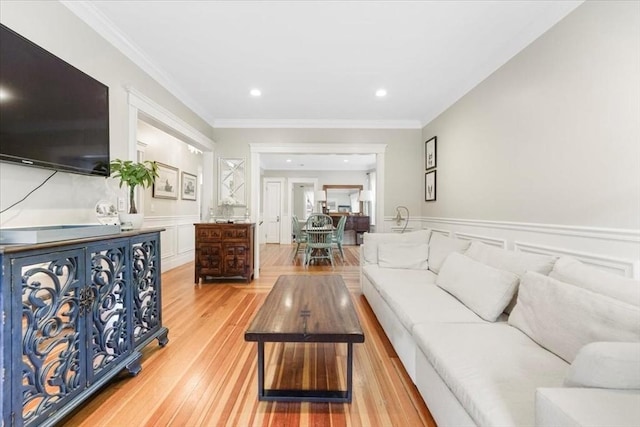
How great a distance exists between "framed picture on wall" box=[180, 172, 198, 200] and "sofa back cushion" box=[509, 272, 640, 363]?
5498mm

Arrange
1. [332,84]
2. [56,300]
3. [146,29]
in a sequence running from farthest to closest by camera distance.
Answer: [332,84]
[146,29]
[56,300]

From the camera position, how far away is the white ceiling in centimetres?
198

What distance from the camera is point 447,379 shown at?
1.18 metres

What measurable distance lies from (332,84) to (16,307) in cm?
310

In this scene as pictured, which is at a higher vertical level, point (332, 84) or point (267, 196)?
point (332, 84)

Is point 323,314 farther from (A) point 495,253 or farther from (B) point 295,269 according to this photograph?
(B) point 295,269

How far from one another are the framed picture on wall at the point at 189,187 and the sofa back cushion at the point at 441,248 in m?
4.65

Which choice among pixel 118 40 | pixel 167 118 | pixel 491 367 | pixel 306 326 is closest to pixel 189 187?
pixel 167 118

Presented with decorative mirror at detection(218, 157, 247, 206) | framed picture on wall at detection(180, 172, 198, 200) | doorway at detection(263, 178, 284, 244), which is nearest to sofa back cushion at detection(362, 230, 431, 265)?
decorative mirror at detection(218, 157, 247, 206)

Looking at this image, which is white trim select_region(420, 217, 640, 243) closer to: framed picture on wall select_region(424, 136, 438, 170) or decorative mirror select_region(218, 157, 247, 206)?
framed picture on wall select_region(424, 136, 438, 170)

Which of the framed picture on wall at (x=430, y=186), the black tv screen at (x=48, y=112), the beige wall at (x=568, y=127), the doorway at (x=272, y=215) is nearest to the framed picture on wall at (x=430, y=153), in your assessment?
the framed picture on wall at (x=430, y=186)

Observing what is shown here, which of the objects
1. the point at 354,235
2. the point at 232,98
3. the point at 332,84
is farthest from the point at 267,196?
the point at 332,84

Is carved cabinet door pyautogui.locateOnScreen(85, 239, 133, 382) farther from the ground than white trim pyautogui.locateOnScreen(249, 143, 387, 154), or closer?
closer

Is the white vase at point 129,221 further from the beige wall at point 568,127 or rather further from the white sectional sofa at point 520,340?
the beige wall at point 568,127
